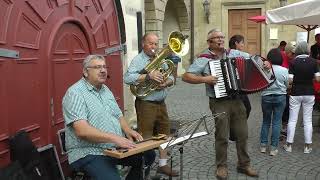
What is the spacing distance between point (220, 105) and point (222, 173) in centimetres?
82

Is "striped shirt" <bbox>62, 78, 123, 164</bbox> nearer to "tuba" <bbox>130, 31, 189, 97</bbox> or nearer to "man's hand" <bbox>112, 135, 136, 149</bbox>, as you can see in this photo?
"man's hand" <bbox>112, 135, 136, 149</bbox>

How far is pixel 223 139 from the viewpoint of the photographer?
5.74 meters

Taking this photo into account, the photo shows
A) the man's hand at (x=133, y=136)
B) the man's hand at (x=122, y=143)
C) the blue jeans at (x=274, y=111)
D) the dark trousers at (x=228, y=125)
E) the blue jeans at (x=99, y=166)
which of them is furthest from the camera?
the blue jeans at (x=274, y=111)

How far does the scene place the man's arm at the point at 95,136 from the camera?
3.95 metres

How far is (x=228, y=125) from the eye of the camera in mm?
5758

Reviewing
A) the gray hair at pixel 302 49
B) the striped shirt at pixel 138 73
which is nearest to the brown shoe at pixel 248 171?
the striped shirt at pixel 138 73

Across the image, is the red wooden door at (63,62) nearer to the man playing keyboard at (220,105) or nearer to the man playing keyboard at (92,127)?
the man playing keyboard at (92,127)

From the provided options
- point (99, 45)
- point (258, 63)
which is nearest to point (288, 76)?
point (258, 63)

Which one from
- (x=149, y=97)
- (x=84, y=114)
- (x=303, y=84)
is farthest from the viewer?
(x=303, y=84)

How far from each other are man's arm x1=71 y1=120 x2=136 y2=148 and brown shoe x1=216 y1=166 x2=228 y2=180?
6.87 feet

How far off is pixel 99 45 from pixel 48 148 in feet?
6.86

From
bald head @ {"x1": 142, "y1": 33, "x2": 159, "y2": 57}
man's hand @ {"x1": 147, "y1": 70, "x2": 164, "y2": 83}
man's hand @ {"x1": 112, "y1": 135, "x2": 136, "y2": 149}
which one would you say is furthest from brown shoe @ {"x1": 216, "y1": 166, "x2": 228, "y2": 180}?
man's hand @ {"x1": 112, "y1": 135, "x2": 136, "y2": 149}

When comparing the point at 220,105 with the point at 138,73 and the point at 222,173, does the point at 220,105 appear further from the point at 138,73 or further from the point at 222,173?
the point at 138,73

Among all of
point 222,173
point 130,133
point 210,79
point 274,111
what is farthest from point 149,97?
point 274,111
